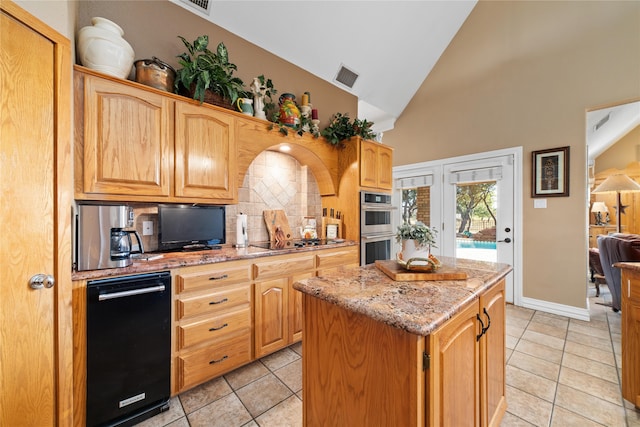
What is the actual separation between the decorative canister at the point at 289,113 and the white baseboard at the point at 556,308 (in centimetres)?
373

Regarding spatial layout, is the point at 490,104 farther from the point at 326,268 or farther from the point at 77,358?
the point at 77,358

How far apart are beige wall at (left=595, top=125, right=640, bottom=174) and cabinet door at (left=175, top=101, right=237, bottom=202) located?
783cm

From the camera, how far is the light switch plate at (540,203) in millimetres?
3250

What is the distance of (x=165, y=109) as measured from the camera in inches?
72.7

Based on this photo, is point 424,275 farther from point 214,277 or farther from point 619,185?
point 619,185

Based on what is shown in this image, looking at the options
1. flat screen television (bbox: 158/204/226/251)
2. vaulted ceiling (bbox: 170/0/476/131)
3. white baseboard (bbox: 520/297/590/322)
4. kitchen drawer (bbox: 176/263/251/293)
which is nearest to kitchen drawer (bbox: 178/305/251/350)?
kitchen drawer (bbox: 176/263/251/293)

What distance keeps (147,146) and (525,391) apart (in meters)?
3.18

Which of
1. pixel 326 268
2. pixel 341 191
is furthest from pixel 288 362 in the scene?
pixel 341 191

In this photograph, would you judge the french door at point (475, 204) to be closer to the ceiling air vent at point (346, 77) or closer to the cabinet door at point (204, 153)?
the ceiling air vent at point (346, 77)

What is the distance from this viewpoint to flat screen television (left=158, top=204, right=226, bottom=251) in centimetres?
202

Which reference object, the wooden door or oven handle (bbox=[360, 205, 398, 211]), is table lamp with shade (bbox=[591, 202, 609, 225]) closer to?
oven handle (bbox=[360, 205, 398, 211])

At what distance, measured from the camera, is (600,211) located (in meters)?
5.50

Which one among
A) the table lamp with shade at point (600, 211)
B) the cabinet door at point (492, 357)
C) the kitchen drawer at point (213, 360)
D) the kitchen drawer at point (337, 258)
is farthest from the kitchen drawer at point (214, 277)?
the table lamp with shade at point (600, 211)

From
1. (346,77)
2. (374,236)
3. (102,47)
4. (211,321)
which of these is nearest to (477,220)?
(374,236)
